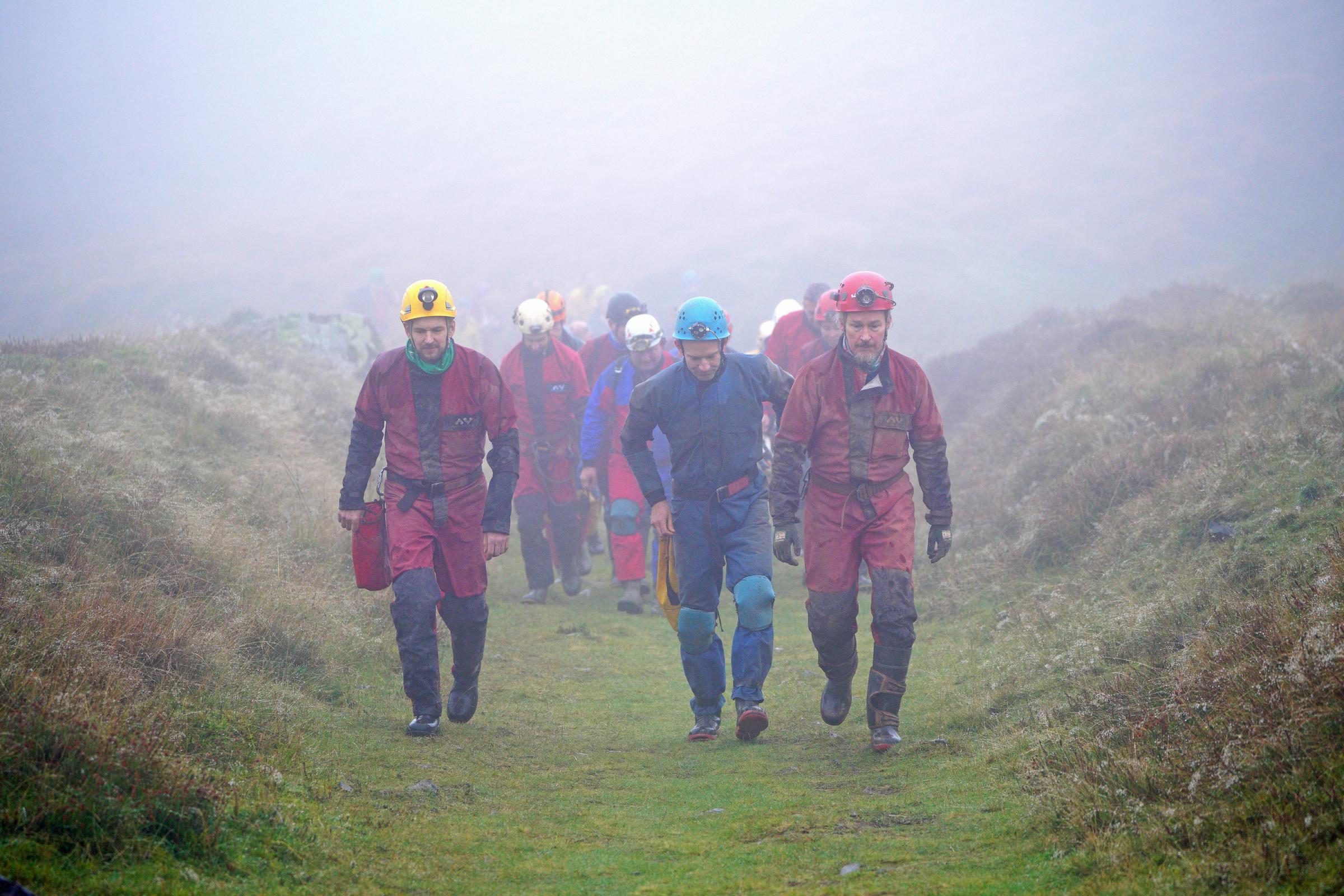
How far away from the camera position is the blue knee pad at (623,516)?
10438 millimetres

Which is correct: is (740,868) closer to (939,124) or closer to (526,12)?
(939,124)

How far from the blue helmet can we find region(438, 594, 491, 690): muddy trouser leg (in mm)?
2047

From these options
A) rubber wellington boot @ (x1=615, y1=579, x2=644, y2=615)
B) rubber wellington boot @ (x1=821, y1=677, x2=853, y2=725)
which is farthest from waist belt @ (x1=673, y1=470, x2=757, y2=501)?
rubber wellington boot @ (x1=615, y1=579, x2=644, y2=615)

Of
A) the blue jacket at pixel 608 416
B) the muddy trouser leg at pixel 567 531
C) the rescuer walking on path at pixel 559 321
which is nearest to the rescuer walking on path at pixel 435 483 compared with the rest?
the blue jacket at pixel 608 416

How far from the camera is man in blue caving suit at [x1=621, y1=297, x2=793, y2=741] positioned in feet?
20.3

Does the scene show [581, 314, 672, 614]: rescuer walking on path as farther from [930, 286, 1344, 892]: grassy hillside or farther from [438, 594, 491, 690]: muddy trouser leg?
[438, 594, 491, 690]: muddy trouser leg

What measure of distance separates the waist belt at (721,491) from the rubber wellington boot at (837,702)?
1255 millimetres

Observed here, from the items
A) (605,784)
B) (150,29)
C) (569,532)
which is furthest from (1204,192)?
(150,29)

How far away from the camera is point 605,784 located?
5.32 m

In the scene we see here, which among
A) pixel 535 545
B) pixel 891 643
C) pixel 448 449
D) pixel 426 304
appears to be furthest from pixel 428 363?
pixel 535 545

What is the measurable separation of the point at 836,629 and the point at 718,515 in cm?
99

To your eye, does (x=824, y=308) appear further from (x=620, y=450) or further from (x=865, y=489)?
(x=865, y=489)

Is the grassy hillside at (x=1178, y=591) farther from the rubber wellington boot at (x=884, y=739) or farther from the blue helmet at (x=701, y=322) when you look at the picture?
the blue helmet at (x=701, y=322)

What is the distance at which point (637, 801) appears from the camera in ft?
16.4
